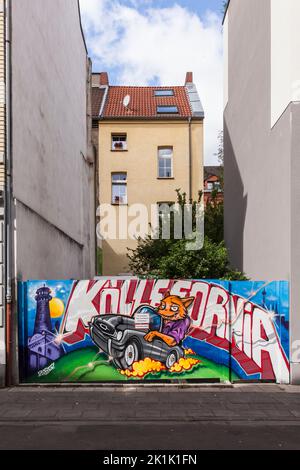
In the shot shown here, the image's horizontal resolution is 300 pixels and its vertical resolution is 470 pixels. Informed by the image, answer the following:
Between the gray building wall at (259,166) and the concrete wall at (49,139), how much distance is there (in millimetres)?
5427

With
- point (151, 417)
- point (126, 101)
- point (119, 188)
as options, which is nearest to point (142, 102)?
point (126, 101)

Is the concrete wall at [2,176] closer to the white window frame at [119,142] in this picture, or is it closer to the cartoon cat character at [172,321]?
the cartoon cat character at [172,321]

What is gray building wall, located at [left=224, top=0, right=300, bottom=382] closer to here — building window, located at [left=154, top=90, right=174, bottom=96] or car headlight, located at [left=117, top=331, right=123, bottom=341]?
car headlight, located at [left=117, top=331, right=123, bottom=341]

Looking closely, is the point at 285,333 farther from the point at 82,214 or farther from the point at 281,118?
the point at 82,214

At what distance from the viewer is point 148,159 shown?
29.8 meters

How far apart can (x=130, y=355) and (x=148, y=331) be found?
587 millimetres

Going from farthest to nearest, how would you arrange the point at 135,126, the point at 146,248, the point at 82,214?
the point at 135,126 < the point at 82,214 < the point at 146,248

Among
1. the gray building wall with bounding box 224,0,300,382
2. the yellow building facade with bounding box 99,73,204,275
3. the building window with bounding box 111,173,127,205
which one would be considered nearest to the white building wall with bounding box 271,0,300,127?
the gray building wall with bounding box 224,0,300,382

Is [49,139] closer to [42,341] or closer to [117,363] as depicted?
[42,341]

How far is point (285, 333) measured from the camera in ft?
30.1

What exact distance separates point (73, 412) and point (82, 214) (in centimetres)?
1285

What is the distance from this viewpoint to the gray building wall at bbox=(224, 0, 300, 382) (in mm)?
9258

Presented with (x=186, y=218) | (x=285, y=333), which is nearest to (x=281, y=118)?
(x=285, y=333)

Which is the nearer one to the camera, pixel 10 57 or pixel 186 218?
pixel 10 57
